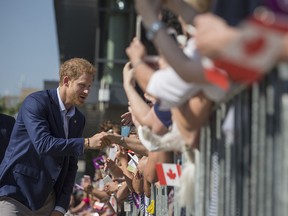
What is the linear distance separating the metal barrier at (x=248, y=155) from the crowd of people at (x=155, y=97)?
0.28 ft

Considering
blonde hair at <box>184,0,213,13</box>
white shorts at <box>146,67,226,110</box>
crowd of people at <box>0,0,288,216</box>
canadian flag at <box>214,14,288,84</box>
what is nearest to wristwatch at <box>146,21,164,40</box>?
crowd of people at <box>0,0,288,216</box>

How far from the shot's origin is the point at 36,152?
549cm

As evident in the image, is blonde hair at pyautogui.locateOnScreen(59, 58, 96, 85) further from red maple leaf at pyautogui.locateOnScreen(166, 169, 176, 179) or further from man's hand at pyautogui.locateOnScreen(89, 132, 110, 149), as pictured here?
red maple leaf at pyautogui.locateOnScreen(166, 169, 176, 179)

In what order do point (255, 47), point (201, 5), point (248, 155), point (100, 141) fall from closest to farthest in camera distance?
point (255, 47)
point (248, 155)
point (201, 5)
point (100, 141)

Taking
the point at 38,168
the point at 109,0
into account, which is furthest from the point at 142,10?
the point at 109,0

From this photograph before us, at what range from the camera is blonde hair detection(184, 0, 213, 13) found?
2905 mm

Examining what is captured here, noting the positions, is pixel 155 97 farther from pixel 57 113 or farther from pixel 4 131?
pixel 4 131

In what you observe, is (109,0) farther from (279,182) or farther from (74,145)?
(279,182)

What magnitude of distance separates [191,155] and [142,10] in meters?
0.88

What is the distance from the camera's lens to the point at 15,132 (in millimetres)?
5613

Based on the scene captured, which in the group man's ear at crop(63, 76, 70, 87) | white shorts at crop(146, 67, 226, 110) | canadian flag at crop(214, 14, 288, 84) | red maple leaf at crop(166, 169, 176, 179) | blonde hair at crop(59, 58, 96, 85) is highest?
canadian flag at crop(214, 14, 288, 84)

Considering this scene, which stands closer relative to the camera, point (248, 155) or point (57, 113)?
point (248, 155)

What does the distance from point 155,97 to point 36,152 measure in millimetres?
2654

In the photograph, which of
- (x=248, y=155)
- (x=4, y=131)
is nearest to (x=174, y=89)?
(x=248, y=155)
